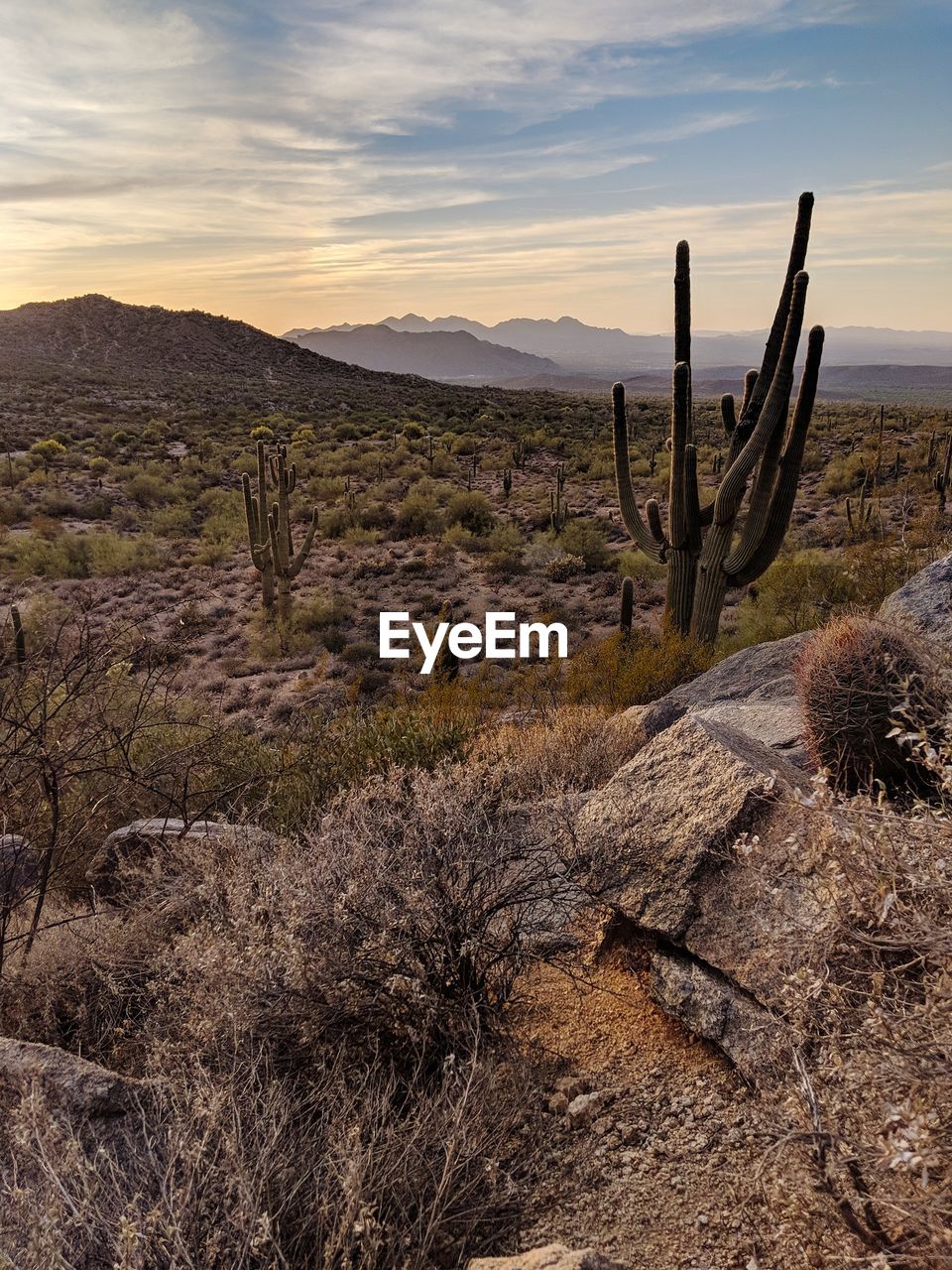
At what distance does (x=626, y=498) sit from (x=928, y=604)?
6499mm

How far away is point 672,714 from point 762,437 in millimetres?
5116

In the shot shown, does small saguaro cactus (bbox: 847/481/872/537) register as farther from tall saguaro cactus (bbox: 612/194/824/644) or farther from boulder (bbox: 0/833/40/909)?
boulder (bbox: 0/833/40/909)

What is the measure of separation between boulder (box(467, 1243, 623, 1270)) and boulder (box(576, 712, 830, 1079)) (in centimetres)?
106

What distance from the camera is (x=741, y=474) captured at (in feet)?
35.6

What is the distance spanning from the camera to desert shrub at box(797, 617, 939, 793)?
4504mm

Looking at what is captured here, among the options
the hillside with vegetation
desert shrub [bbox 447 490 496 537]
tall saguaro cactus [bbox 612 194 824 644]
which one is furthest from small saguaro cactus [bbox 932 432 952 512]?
the hillside with vegetation

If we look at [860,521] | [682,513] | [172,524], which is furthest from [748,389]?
[172,524]

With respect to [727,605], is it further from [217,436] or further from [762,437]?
[217,436]

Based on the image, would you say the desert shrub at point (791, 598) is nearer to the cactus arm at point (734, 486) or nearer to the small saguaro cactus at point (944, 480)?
the cactus arm at point (734, 486)

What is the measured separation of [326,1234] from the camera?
2523 millimetres

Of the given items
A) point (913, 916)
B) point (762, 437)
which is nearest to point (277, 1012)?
point (913, 916)

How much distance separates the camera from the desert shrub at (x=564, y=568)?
20.7 m

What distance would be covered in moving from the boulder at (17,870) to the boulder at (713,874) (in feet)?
9.42

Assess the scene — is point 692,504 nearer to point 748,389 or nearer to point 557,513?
point 748,389
